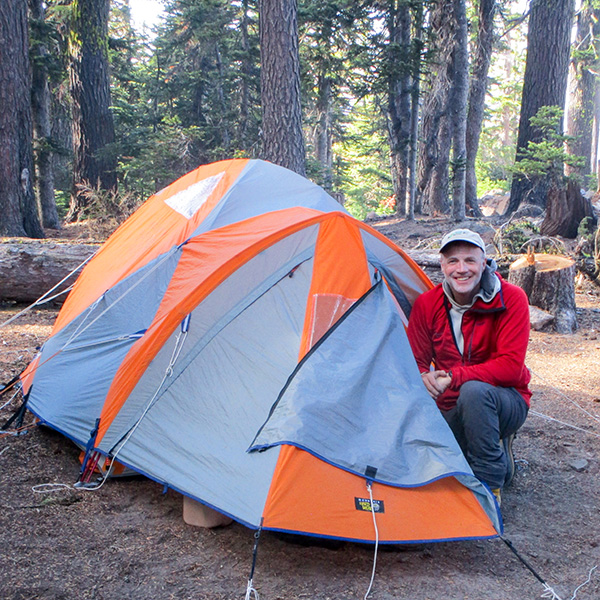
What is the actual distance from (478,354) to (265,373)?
1.15 metres

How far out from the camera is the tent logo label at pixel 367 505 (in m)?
2.51

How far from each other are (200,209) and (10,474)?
1919 mm

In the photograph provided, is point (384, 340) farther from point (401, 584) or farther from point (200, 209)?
point (200, 209)

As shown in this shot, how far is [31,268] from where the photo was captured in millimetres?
6688

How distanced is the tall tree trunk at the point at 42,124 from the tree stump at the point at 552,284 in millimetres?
9416

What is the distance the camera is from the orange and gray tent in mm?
2562

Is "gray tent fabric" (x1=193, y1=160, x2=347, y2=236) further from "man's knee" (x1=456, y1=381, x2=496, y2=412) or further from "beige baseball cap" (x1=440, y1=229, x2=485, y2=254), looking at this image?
"man's knee" (x1=456, y1=381, x2=496, y2=412)

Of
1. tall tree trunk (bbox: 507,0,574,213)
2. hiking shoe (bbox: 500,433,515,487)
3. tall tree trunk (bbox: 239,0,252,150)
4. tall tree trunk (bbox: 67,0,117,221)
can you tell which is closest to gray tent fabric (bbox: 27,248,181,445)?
hiking shoe (bbox: 500,433,515,487)

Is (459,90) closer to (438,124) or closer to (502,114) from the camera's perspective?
Answer: (438,124)

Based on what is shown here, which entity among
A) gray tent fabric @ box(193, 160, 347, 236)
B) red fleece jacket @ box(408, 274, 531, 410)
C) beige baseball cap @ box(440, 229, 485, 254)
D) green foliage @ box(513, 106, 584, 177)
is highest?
green foliage @ box(513, 106, 584, 177)

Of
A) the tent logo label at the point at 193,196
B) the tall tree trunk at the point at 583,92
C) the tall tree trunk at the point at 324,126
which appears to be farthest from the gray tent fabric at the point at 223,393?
the tall tree trunk at the point at 583,92

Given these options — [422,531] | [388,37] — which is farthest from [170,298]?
[388,37]

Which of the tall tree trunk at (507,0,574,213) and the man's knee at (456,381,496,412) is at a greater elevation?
the tall tree trunk at (507,0,574,213)

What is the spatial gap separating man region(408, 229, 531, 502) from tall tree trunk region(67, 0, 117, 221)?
970 cm
